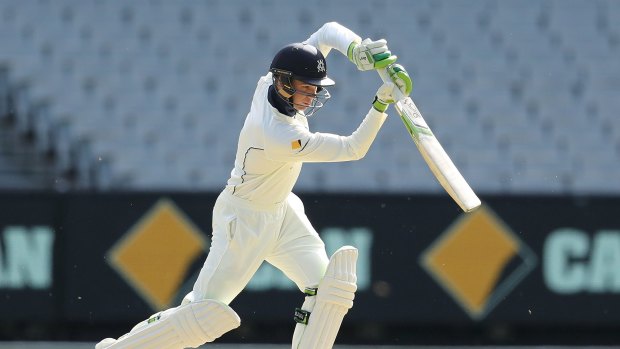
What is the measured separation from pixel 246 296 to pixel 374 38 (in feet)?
11.1

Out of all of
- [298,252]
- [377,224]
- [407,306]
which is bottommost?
[407,306]

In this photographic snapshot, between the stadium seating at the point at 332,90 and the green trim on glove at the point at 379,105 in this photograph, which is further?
the stadium seating at the point at 332,90

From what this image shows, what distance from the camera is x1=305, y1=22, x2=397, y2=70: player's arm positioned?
4797 mm

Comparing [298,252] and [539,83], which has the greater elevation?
[298,252]

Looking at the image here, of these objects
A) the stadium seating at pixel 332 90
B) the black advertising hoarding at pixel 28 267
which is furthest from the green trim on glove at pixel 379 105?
the stadium seating at pixel 332 90

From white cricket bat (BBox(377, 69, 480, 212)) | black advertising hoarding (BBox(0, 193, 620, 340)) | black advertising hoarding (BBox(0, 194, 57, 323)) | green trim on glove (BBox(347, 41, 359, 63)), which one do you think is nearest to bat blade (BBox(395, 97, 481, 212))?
white cricket bat (BBox(377, 69, 480, 212))

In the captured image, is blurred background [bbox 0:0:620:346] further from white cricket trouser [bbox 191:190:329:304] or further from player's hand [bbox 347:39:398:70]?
player's hand [bbox 347:39:398:70]

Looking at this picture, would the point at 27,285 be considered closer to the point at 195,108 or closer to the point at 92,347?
the point at 92,347

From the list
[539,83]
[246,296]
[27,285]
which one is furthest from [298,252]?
[539,83]

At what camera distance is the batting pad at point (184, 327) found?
4785 millimetres

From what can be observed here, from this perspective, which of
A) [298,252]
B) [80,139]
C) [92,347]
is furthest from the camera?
[80,139]

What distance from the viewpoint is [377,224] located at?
7531mm

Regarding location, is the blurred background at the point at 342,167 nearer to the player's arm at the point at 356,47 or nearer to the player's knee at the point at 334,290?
the player's arm at the point at 356,47

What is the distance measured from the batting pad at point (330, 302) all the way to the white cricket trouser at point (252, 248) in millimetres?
95
